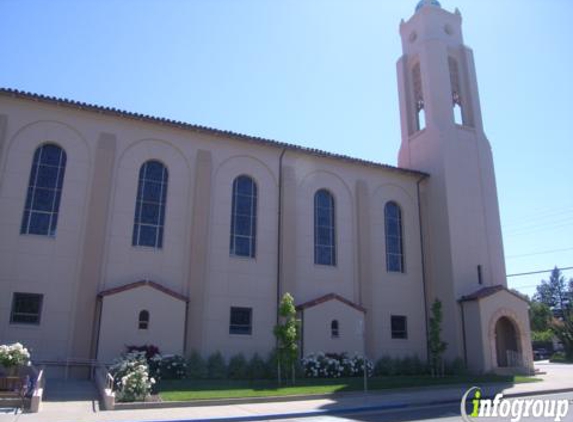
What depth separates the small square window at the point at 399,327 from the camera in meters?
24.9

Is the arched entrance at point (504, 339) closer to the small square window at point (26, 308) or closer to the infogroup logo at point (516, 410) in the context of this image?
the infogroup logo at point (516, 410)

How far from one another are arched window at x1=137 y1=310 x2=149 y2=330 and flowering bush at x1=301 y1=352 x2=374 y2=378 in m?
6.70

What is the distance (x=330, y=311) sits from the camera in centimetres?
2258

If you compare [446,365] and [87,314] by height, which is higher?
[87,314]

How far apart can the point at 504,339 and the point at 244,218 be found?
15.7m

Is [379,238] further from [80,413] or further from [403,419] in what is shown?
[80,413]

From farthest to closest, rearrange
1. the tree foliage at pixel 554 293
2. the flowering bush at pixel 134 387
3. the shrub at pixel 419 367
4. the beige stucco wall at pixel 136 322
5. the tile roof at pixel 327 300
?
the tree foliage at pixel 554 293 < the shrub at pixel 419 367 < the tile roof at pixel 327 300 < the beige stucco wall at pixel 136 322 < the flowering bush at pixel 134 387

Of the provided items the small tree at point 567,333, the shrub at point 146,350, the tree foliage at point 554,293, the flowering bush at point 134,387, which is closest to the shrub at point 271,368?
the shrub at point 146,350

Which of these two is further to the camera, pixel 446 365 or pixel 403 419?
pixel 446 365

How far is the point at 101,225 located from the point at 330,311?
10.7m

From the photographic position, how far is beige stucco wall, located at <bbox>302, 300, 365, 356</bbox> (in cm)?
2186

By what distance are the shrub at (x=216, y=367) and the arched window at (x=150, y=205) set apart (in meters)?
5.21

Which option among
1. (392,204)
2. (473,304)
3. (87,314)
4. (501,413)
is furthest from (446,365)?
(87,314)

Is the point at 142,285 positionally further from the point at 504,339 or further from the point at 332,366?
the point at 504,339
